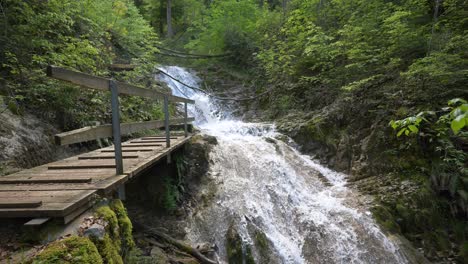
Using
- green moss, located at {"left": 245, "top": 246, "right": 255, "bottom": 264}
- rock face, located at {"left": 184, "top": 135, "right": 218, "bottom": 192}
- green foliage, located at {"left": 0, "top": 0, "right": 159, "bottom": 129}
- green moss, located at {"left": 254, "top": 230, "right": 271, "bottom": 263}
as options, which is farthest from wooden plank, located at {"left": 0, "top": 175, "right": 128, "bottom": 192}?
rock face, located at {"left": 184, "top": 135, "right": 218, "bottom": 192}

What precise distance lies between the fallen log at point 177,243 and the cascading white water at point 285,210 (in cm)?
46

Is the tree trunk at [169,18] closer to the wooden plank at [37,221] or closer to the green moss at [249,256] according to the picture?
the green moss at [249,256]

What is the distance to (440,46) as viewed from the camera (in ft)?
22.2

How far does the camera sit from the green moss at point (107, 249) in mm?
2180

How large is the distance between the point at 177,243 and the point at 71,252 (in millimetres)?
3354

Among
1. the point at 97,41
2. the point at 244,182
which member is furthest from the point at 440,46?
the point at 97,41

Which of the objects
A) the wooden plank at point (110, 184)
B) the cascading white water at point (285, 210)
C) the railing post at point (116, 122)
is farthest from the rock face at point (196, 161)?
the wooden plank at point (110, 184)

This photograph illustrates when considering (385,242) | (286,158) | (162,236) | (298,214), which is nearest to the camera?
(162,236)

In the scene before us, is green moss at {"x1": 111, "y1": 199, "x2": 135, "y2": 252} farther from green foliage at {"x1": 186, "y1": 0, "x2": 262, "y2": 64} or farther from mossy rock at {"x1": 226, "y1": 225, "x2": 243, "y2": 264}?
green foliage at {"x1": 186, "y1": 0, "x2": 262, "y2": 64}

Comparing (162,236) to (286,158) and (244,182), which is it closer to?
(244,182)

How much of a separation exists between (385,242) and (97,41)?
905cm

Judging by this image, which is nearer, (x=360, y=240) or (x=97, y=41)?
(x=360, y=240)

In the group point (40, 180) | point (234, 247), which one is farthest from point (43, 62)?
point (234, 247)

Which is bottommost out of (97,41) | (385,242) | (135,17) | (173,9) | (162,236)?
(385,242)
